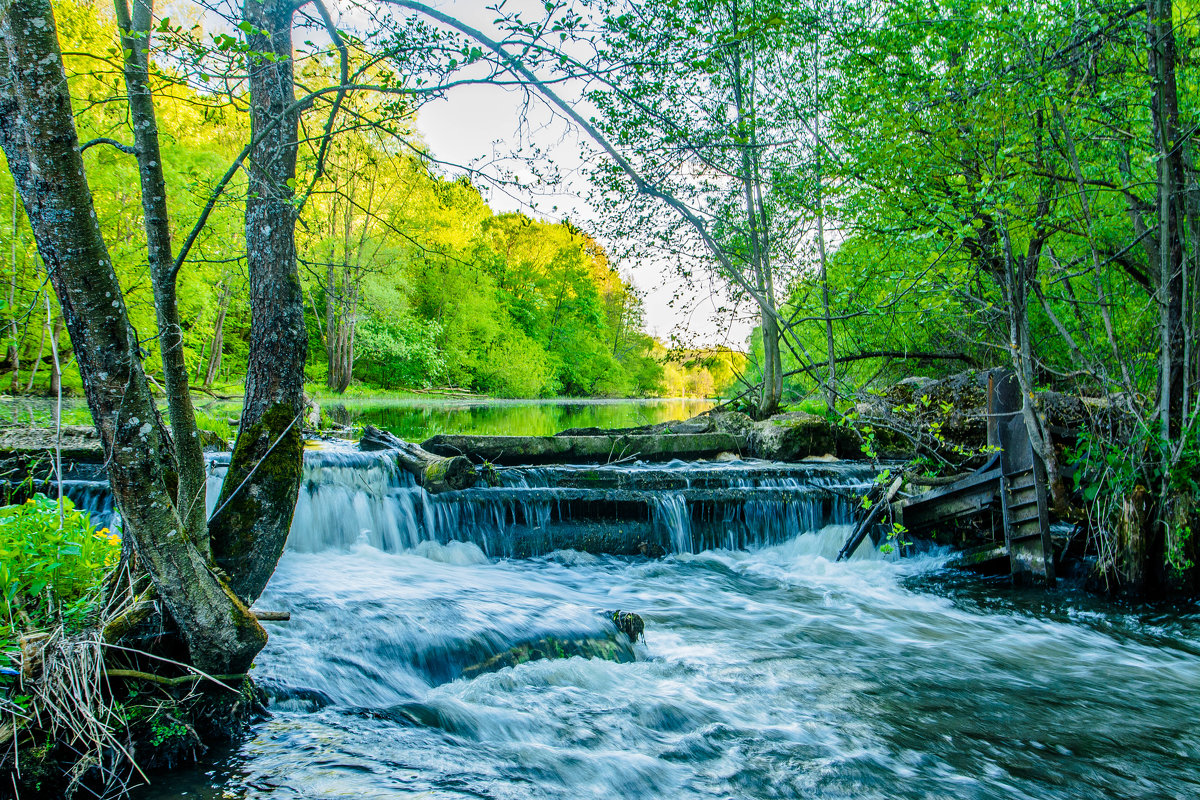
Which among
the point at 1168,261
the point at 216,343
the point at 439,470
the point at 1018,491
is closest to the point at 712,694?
the point at 1018,491

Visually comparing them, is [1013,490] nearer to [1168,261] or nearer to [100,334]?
[1168,261]

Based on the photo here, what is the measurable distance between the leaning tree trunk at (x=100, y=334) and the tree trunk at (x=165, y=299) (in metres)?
0.44

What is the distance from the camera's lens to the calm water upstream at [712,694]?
373cm

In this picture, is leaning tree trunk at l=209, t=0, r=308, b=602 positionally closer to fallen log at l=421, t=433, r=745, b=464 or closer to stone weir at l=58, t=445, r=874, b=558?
stone weir at l=58, t=445, r=874, b=558

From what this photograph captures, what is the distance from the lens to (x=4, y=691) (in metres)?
2.95

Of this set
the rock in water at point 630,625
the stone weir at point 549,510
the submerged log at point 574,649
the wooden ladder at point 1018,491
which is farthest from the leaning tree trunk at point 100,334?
the wooden ladder at point 1018,491

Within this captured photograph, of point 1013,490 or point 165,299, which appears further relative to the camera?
point 1013,490

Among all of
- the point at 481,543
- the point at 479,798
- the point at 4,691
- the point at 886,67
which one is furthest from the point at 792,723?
the point at 886,67

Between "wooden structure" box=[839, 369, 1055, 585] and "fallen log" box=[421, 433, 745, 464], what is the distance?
6395 mm

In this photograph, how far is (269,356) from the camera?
15.0ft

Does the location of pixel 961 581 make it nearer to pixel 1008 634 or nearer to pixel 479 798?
pixel 1008 634

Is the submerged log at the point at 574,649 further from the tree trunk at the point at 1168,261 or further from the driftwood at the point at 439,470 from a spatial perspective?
the tree trunk at the point at 1168,261

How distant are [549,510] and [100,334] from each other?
22.1 ft

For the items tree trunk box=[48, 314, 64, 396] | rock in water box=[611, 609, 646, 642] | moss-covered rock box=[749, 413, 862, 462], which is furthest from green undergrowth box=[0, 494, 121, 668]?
moss-covered rock box=[749, 413, 862, 462]
